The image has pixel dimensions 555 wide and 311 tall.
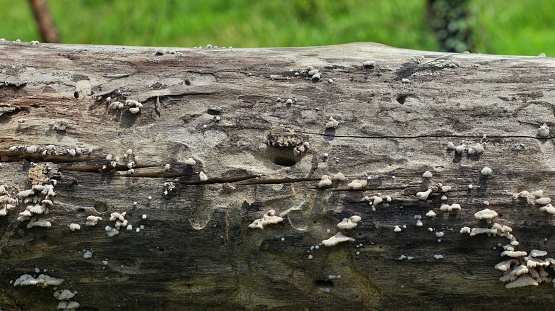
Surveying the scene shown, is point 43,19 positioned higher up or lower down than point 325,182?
higher up

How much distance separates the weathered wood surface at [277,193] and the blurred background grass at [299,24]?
3674mm

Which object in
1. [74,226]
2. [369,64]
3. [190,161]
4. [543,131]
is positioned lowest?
[74,226]

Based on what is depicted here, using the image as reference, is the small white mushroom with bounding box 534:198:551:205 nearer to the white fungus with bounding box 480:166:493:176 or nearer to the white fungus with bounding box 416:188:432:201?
the white fungus with bounding box 480:166:493:176

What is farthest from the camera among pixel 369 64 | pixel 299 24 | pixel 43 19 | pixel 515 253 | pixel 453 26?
pixel 43 19

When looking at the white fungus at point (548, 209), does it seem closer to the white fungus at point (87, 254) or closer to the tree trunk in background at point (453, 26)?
the white fungus at point (87, 254)

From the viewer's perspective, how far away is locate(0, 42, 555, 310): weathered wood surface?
2.38m

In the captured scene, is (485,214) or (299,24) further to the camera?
(299,24)

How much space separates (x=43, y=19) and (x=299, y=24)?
2833 mm

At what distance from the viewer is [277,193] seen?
7.93 feet

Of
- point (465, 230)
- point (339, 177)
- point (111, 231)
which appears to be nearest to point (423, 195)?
point (465, 230)

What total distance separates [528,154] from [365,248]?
29.1 inches

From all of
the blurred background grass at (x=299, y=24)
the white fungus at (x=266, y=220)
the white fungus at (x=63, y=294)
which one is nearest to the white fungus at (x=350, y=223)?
the white fungus at (x=266, y=220)

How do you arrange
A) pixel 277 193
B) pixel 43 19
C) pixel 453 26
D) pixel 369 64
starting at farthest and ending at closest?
pixel 43 19 < pixel 453 26 < pixel 369 64 < pixel 277 193

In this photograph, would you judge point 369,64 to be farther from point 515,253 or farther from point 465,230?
point 515,253
